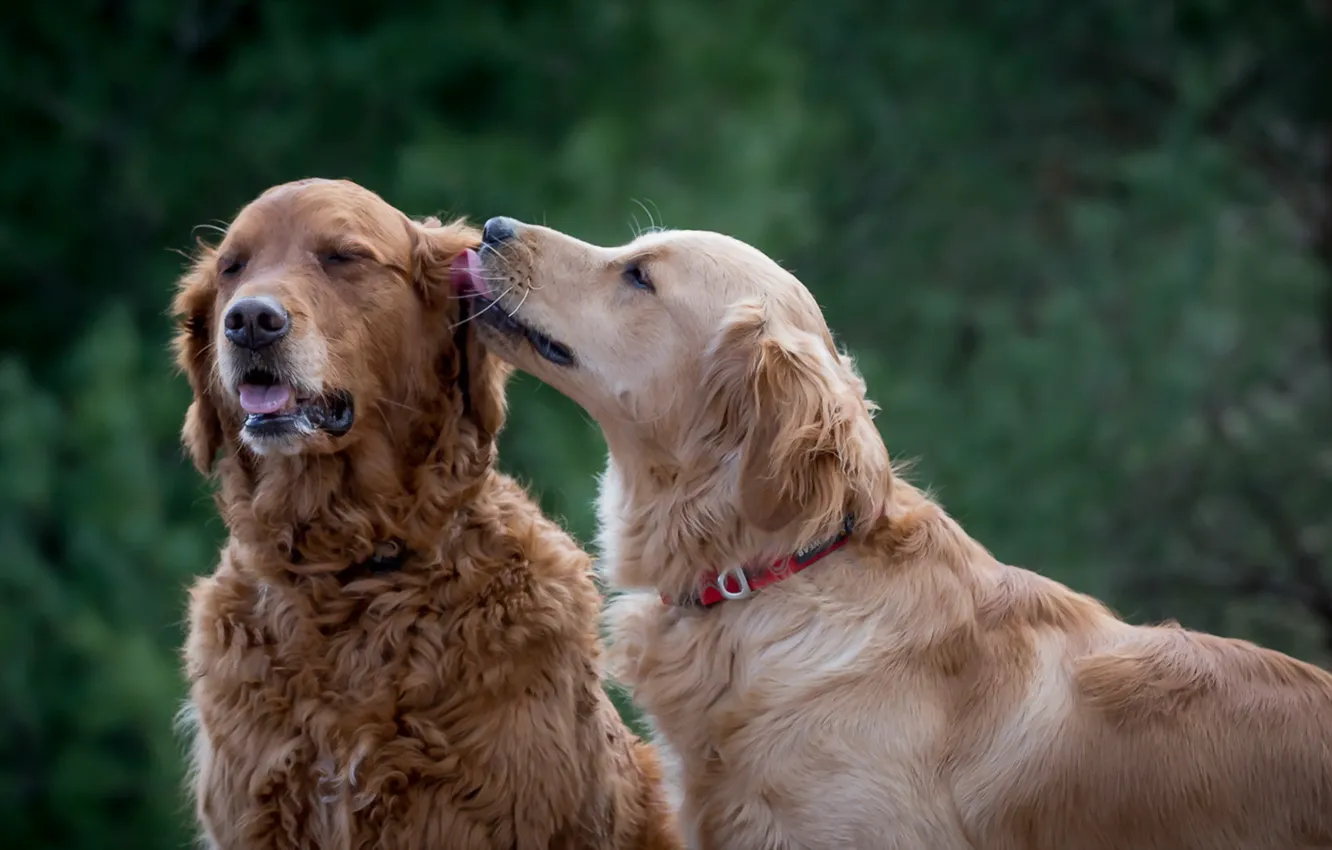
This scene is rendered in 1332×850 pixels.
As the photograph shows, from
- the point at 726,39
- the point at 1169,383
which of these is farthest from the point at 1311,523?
the point at 726,39

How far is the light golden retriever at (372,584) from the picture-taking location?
3.31m

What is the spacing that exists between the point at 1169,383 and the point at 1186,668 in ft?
21.3

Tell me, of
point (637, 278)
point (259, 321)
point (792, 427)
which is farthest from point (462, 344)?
point (792, 427)

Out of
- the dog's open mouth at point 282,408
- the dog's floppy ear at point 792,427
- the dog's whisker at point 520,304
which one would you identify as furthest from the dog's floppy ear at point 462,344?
the dog's floppy ear at point 792,427

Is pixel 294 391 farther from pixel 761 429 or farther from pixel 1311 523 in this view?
pixel 1311 523

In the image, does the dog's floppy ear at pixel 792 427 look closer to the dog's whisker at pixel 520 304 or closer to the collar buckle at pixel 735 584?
the collar buckle at pixel 735 584

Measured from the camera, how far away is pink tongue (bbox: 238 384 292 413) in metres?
3.38

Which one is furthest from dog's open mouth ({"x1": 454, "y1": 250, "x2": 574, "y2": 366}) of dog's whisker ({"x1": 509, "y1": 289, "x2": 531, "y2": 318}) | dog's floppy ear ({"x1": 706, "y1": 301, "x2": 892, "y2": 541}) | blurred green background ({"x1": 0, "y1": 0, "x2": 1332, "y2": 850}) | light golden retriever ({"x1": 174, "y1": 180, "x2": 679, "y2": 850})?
blurred green background ({"x1": 0, "y1": 0, "x2": 1332, "y2": 850})

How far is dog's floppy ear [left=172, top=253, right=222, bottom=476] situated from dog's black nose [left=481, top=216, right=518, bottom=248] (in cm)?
69

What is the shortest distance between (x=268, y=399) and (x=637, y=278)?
924mm

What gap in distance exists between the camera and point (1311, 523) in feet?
32.6

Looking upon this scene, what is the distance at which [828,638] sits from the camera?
339 cm

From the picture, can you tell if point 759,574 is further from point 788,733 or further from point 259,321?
point 259,321

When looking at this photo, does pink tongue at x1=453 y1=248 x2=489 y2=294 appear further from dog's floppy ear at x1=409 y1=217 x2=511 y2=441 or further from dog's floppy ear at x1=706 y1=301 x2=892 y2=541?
dog's floppy ear at x1=706 y1=301 x2=892 y2=541
